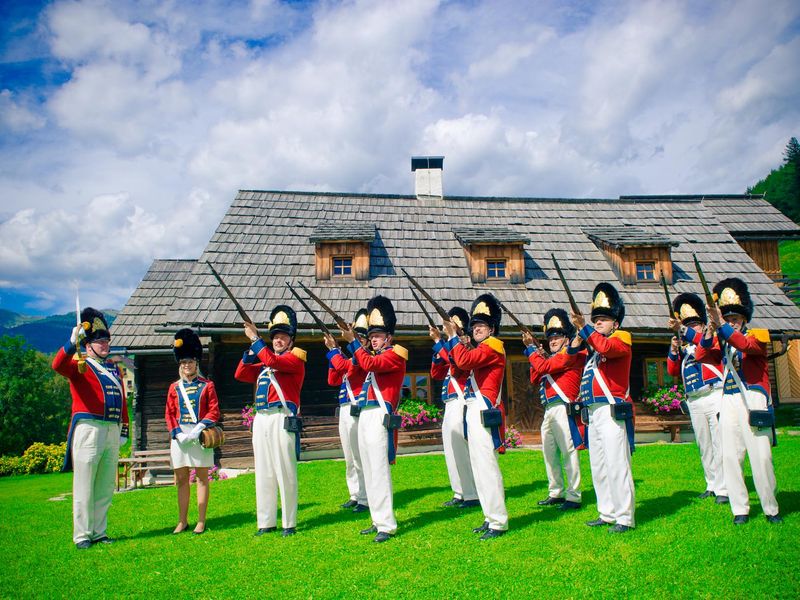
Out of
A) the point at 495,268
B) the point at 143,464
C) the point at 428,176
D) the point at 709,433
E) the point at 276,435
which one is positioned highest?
the point at 428,176

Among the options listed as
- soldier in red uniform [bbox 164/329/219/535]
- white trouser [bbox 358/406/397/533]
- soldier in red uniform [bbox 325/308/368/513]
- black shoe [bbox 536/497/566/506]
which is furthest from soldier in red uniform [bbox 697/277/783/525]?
soldier in red uniform [bbox 164/329/219/535]

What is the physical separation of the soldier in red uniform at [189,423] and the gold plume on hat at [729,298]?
16.3 feet

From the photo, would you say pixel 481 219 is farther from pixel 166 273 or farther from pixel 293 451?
pixel 293 451

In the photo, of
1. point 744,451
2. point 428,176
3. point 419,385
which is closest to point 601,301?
point 744,451

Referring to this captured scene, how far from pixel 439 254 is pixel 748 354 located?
9.46 metres

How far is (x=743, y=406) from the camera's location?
4.89m

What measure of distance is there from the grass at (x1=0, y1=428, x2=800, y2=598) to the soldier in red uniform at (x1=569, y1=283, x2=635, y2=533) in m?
0.27

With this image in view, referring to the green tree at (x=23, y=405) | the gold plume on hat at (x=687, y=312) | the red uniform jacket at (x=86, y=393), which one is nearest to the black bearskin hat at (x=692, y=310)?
the gold plume on hat at (x=687, y=312)

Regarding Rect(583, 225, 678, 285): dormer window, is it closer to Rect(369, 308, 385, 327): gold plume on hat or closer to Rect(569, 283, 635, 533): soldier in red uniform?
Rect(569, 283, 635, 533): soldier in red uniform

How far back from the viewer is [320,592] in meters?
3.84

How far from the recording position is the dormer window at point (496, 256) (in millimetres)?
13555

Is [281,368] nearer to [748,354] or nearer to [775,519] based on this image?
[748,354]

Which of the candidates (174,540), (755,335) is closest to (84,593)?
(174,540)

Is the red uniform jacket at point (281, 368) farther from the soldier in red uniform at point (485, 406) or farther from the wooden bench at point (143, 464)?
the wooden bench at point (143, 464)
